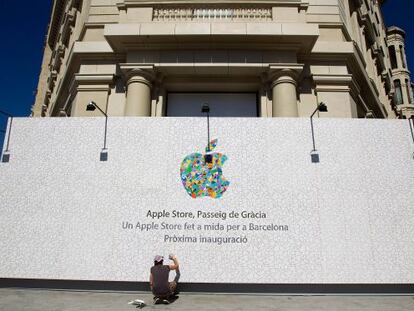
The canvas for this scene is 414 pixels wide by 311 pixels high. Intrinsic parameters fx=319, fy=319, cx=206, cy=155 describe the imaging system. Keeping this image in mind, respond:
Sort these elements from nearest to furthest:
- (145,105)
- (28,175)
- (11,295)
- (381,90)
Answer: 1. (11,295)
2. (28,175)
3. (145,105)
4. (381,90)

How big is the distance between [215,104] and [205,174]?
530cm

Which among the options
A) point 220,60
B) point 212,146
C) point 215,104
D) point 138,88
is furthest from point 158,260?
point 220,60

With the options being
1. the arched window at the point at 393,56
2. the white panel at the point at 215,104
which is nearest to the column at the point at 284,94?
the white panel at the point at 215,104

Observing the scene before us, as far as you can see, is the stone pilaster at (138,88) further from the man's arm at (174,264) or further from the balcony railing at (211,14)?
the man's arm at (174,264)

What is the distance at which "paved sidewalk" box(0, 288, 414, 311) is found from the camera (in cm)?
530

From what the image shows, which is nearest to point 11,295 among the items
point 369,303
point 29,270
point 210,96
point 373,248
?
point 29,270

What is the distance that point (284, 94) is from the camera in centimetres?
1070

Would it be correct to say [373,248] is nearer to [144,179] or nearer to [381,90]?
[144,179]

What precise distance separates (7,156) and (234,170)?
5.15m

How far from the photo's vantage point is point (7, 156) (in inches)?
286

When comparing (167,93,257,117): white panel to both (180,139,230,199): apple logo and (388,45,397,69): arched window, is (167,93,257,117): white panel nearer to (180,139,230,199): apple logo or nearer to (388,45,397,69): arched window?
(180,139,230,199): apple logo

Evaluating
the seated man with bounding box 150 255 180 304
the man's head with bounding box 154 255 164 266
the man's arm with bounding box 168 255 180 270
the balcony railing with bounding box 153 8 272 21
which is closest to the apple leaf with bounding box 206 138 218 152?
the man's arm with bounding box 168 255 180 270

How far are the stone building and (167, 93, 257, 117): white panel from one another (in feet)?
0.12

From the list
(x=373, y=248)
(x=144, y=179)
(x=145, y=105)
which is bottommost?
(x=373, y=248)
